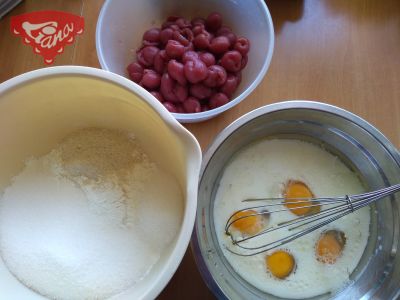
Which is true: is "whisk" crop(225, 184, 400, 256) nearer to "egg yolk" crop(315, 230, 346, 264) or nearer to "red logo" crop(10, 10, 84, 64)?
"egg yolk" crop(315, 230, 346, 264)

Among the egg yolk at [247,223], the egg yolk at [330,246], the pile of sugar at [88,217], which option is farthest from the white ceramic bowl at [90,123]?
the egg yolk at [330,246]

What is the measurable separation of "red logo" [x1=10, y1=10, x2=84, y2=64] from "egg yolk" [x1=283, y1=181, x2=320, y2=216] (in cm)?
55

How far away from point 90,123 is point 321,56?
19.3 inches

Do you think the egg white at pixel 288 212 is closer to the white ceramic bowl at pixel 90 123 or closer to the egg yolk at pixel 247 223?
the egg yolk at pixel 247 223

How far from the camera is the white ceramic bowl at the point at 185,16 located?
815 mm

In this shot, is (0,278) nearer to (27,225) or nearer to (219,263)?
(27,225)

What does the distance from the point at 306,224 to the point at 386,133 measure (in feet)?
0.90

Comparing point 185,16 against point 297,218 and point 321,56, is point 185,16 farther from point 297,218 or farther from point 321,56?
point 297,218

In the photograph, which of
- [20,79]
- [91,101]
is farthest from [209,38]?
[20,79]

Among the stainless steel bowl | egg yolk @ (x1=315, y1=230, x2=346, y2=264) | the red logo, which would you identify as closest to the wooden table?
the red logo

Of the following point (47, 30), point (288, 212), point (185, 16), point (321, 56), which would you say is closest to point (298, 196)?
point (288, 212)

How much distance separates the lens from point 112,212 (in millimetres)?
699

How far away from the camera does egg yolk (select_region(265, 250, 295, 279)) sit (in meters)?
0.72

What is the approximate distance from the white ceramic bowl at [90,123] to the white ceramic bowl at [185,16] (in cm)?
12
